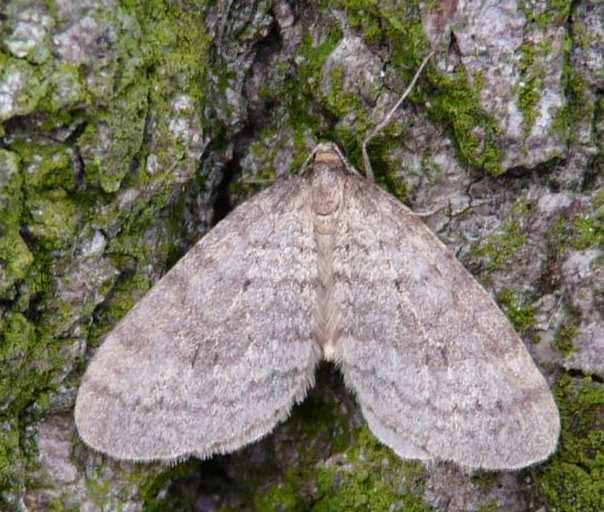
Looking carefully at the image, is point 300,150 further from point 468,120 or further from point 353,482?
point 353,482

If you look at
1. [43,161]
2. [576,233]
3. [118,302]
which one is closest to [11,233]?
[43,161]

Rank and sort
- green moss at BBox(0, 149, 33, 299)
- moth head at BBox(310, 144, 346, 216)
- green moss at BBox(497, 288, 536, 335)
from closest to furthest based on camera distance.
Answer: green moss at BBox(0, 149, 33, 299) < green moss at BBox(497, 288, 536, 335) < moth head at BBox(310, 144, 346, 216)

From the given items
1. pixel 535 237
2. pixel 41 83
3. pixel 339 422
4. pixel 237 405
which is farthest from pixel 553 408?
pixel 41 83

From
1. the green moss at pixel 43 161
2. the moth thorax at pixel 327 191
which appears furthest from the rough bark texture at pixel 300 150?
the moth thorax at pixel 327 191

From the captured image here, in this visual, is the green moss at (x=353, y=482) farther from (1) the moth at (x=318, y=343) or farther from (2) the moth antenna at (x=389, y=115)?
(2) the moth antenna at (x=389, y=115)

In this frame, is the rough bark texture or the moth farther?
the moth

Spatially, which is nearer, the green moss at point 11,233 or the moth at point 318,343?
the green moss at point 11,233

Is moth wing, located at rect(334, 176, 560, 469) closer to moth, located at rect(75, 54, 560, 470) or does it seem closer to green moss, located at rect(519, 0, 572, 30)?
moth, located at rect(75, 54, 560, 470)

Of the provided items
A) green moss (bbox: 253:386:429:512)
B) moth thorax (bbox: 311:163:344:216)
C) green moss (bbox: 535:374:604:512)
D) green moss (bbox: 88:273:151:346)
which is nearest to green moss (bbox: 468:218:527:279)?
green moss (bbox: 535:374:604:512)

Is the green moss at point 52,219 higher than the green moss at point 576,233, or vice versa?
the green moss at point 52,219
